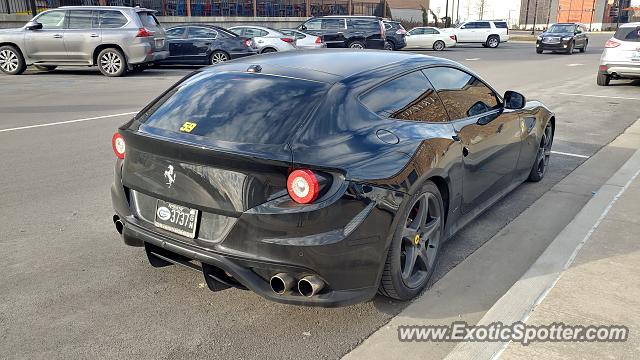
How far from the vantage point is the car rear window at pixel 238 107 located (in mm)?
3059

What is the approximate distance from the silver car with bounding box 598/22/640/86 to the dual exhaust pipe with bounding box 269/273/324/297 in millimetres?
13956

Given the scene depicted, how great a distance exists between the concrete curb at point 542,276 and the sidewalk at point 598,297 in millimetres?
47

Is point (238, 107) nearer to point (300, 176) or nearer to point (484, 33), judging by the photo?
point (300, 176)

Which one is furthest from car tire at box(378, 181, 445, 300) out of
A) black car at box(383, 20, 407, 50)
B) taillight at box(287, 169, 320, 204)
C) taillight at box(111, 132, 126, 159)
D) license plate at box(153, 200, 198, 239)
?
black car at box(383, 20, 407, 50)

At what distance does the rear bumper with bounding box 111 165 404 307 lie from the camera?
284 centimetres

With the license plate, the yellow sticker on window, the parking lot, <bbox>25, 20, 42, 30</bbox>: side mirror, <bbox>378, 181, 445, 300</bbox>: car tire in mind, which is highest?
<bbox>25, 20, 42, 30</bbox>: side mirror

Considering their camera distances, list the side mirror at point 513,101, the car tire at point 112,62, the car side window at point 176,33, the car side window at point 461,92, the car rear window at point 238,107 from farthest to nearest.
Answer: the car side window at point 176,33, the car tire at point 112,62, the side mirror at point 513,101, the car side window at point 461,92, the car rear window at point 238,107

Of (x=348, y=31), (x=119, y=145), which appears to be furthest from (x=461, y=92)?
(x=348, y=31)

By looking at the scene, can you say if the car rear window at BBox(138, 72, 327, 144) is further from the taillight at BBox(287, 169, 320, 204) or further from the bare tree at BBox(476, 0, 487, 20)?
the bare tree at BBox(476, 0, 487, 20)

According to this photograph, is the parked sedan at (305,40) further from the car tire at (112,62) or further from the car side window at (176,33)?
the car tire at (112,62)

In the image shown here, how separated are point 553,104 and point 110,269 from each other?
34.4 ft

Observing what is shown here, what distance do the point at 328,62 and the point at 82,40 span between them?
13614 mm

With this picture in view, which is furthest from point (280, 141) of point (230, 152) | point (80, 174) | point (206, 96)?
point (80, 174)

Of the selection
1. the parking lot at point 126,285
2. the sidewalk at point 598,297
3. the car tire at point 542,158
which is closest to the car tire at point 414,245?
the parking lot at point 126,285
